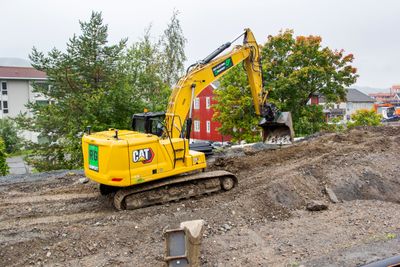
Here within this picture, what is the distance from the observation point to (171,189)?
862cm

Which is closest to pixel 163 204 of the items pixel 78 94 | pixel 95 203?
pixel 95 203

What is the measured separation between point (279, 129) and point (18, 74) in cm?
3522

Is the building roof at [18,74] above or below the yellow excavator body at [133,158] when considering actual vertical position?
above

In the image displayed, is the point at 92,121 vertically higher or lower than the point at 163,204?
higher

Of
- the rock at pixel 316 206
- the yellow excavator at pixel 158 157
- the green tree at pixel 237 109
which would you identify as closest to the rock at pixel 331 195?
the rock at pixel 316 206

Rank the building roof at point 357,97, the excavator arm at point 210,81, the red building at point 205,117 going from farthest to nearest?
the building roof at point 357,97
the red building at point 205,117
the excavator arm at point 210,81

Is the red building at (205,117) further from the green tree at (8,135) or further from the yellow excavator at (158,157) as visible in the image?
the yellow excavator at (158,157)

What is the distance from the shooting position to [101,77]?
1822cm

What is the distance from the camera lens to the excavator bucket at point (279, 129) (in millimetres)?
12883

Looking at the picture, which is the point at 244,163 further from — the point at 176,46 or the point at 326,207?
the point at 176,46

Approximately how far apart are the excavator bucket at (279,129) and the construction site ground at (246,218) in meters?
1.43

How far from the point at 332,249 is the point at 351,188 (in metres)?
3.45

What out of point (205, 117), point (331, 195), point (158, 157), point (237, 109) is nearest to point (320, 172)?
point (331, 195)

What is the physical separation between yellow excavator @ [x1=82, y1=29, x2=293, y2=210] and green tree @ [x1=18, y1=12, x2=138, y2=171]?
26.3 ft
